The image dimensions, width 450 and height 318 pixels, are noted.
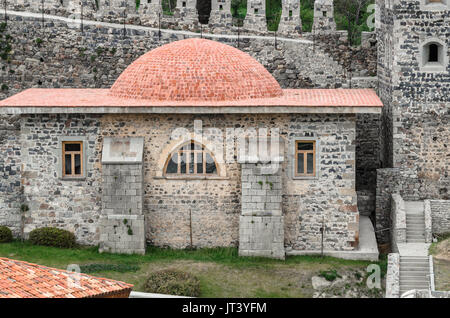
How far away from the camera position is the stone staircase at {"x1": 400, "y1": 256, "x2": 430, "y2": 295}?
117 ft

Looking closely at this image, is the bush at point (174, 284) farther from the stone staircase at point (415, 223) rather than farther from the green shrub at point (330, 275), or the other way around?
the stone staircase at point (415, 223)

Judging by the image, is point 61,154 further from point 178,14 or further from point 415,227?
point 415,227

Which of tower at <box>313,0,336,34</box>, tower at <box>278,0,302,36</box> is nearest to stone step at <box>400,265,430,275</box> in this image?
tower at <box>313,0,336,34</box>

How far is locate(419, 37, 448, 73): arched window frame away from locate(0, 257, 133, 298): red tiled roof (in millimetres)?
15794

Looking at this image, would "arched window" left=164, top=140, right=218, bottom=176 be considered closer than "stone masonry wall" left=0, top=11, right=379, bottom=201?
Yes

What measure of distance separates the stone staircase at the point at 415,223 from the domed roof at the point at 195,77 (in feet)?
19.5

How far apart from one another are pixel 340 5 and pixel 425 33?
64.4 ft

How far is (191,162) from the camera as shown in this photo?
3888cm

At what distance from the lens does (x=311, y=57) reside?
46406 millimetres

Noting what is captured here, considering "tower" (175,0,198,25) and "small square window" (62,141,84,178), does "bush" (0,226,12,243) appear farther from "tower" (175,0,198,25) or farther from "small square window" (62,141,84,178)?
"tower" (175,0,198,25)

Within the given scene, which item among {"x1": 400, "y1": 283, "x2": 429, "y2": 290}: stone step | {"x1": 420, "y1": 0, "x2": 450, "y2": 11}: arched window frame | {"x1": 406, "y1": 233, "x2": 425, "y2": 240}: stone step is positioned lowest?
{"x1": 400, "y1": 283, "x2": 429, "y2": 290}: stone step
